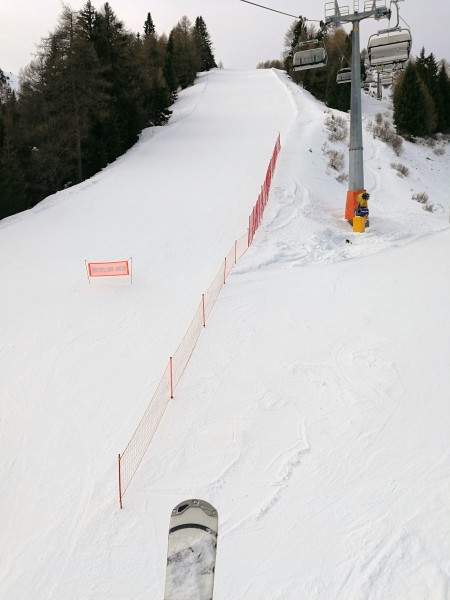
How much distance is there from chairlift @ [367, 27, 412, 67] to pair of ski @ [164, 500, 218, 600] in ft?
47.1

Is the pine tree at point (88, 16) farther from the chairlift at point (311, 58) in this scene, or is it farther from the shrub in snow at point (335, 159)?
the chairlift at point (311, 58)

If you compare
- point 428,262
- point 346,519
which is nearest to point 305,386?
point 346,519

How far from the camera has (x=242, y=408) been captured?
22.8 ft

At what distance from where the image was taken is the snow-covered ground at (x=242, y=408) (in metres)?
4.70

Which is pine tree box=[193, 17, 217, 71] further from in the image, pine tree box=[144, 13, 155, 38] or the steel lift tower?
the steel lift tower

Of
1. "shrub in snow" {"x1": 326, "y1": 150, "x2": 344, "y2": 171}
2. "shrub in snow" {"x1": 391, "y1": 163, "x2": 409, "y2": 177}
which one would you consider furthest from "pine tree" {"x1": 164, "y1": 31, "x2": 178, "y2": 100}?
"shrub in snow" {"x1": 391, "y1": 163, "x2": 409, "y2": 177}

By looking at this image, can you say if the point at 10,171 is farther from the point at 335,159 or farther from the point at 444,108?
the point at 444,108

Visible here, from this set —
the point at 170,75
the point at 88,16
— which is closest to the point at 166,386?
the point at 88,16

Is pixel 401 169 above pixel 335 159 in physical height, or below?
below

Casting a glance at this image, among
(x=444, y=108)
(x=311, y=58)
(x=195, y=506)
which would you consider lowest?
(x=195, y=506)

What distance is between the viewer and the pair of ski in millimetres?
2443

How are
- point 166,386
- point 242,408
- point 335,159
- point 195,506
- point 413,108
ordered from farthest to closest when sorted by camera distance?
point 413,108
point 335,159
point 166,386
point 242,408
point 195,506

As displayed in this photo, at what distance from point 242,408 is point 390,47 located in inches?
472

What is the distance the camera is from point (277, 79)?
51438 mm
